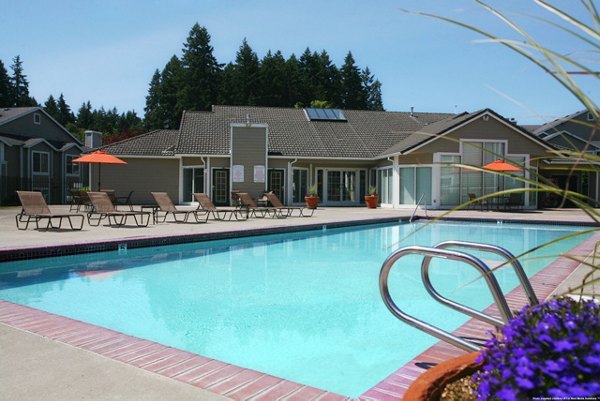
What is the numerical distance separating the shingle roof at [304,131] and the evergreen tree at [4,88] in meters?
57.7

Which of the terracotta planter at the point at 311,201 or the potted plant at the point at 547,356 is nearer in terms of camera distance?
the potted plant at the point at 547,356

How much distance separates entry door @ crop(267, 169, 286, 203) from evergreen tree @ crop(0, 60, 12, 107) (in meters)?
63.9

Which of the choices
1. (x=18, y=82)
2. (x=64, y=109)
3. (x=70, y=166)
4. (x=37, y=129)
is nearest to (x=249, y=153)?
(x=70, y=166)

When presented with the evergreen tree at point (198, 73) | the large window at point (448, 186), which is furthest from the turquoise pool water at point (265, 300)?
the evergreen tree at point (198, 73)

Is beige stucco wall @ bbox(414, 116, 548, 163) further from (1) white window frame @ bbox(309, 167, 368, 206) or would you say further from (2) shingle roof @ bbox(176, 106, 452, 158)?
(1) white window frame @ bbox(309, 167, 368, 206)

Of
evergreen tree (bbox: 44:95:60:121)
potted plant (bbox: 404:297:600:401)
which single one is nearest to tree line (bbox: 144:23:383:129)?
evergreen tree (bbox: 44:95:60:121)

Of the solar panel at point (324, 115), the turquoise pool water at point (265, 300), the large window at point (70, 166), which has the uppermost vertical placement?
the solar panel at point (324, 115)

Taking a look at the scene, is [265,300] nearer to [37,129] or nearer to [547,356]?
[547,356]

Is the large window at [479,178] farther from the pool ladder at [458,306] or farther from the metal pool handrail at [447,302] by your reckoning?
the metal pool handrail at [447,302]

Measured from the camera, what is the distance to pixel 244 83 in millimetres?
55344

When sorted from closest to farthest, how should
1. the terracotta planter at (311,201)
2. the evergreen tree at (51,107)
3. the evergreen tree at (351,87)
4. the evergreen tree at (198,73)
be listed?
the terracotta planter at (311,201), the evergreen tree at (198,73), the evergreen tree at (351,87), the evergreen tree at (51,107)

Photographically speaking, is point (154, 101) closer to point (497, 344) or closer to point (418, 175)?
point (418, 175)

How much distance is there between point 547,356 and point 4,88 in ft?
282

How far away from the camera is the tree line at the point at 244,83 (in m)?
56.0
